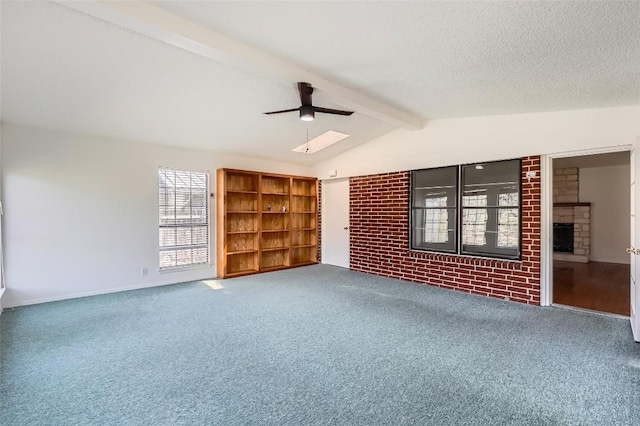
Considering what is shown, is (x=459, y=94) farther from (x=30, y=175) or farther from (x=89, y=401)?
(x=30, y=175)

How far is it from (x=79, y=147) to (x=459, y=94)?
17.1 feet

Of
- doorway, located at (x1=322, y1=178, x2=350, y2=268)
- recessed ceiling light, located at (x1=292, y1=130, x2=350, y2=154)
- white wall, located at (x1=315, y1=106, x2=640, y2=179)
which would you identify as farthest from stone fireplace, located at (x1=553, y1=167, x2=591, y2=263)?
recessed ceiling light, located at (x1=292, y1=130, x2=350, y2=154)

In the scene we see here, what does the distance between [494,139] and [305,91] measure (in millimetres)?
2901

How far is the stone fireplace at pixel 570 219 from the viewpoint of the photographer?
24.7 ft

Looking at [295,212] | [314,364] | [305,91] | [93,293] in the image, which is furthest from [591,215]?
[93,293]

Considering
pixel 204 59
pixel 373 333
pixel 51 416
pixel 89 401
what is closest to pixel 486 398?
pixel 373 333

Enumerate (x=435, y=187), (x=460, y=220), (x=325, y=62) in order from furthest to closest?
(x=435, y=187)
(x=460, y=220)
(x=325, y=62)

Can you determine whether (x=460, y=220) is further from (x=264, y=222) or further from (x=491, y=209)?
(x=264, y=222)

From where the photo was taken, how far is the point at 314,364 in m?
2.51

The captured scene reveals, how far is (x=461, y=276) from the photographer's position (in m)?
4.84

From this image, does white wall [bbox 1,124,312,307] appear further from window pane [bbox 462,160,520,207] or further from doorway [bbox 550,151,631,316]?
doorway [bbox 550,151,631,316]

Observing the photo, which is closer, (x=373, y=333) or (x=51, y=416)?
(x=51, y=416)

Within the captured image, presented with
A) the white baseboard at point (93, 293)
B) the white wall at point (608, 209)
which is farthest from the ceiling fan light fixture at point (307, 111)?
the white wall at point (608, 209)

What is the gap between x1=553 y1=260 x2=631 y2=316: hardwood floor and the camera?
4.06m
